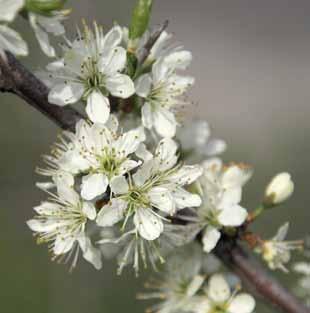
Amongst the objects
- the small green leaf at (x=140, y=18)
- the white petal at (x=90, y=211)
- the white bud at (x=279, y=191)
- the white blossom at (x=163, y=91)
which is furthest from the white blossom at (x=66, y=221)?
the white bud at (x=279, y=191)

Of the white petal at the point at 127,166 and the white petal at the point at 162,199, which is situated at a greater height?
the white petal at the point at 127,166

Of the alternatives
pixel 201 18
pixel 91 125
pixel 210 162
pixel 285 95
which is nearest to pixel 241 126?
pixel 285 95

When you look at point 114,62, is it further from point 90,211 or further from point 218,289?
point 218,289

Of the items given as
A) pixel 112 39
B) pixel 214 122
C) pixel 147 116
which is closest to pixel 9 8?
pixel 112 39

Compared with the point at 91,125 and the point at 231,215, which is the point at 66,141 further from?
the point at 231,215

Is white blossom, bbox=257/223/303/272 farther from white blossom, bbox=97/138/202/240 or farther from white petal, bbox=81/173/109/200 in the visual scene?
white petal, bbox=81/173/109/200

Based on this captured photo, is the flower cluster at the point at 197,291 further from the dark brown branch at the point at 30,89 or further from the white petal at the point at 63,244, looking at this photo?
the dark brown branch at the point at 30,89

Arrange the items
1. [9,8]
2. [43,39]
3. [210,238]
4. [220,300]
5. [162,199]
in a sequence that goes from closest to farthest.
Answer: [9,8] < [43,39] < [162,199] < [210,238] < [220,300]
